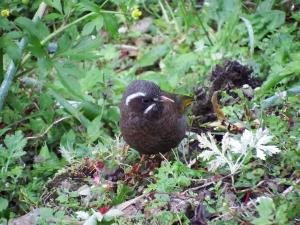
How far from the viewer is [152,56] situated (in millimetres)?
8586

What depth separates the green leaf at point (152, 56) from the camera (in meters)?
8.54

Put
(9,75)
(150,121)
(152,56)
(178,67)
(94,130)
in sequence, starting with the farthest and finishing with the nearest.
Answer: (152,56)
(178,67)
(94,130)
(9,75)
(150,121)

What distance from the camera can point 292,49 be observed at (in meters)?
7.27

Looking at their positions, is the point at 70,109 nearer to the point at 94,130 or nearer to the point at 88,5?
the point at 94,130

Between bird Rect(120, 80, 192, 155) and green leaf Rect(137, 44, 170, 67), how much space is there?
234cm

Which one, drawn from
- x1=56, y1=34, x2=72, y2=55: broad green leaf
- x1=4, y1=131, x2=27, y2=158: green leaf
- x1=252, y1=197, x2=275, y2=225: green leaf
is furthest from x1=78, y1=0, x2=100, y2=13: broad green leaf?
x1=252, y1=197, x2=275, y2=225: green leaf

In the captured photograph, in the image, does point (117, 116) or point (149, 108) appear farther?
point (117, 116)

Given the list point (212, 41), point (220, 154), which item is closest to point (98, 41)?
point (220, 154)

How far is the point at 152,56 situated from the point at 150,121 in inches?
103

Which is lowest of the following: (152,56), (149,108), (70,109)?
(152,56)

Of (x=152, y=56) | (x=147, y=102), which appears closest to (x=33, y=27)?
(x=147, y=102)

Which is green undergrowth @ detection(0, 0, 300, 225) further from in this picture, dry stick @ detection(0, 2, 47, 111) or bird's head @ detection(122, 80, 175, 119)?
bird's head @ detection(122, 80, 175, 119)

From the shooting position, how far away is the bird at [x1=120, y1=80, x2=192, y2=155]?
6062 millimetres

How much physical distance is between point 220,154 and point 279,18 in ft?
9.56
